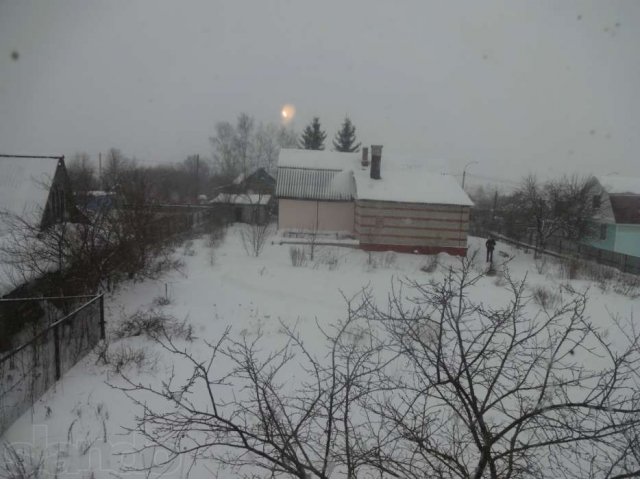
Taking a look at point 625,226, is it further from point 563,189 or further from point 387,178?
point 387,178

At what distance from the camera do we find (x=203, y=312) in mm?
9812

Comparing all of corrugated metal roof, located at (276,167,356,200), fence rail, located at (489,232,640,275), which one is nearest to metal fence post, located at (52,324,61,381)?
corrugated metal roof, located at (276,167,356,200)

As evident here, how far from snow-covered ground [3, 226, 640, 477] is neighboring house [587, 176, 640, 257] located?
402 inches

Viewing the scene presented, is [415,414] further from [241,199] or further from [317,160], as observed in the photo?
[241,199]

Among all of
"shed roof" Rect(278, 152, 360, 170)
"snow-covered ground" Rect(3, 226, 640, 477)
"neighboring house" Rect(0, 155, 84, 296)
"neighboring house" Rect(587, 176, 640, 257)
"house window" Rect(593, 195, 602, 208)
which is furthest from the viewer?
"house window" Rect(593, 195, 602, 208)

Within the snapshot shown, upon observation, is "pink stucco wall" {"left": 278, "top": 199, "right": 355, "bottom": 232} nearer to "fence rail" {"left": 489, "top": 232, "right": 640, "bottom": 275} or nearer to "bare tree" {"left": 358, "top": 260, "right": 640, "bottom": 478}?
"fence rail" {"left": 489, "top": 232, "right": 640, "bottom": 275}

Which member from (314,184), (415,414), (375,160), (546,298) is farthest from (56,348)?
(314,184)

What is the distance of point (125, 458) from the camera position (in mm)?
4496

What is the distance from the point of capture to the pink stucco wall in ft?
82.2

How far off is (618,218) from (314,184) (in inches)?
750

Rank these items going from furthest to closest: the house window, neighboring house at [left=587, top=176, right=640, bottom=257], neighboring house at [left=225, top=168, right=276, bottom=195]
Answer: neighboring house at [left=225, top=168, right=276, bottom=195] → the house window → neighboring house at [left=587, top=176, right=640, bottom=257]

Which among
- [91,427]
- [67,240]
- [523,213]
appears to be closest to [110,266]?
[67,240]

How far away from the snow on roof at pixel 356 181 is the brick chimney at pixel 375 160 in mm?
378

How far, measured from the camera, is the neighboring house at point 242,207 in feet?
110
